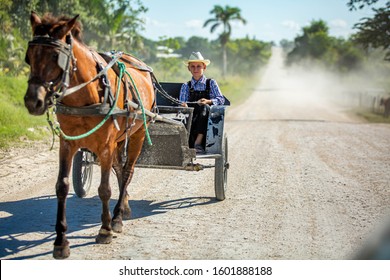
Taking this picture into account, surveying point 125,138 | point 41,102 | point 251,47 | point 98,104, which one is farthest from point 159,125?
point 251,47

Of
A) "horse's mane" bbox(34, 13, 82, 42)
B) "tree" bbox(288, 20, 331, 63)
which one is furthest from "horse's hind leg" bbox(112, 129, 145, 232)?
"tree" bbox(288, 20, 331, 63)

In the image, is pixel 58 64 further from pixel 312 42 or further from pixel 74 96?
pixel 312 42

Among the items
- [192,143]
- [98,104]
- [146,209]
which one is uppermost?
[98,104]

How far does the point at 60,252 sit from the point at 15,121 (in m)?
9.08

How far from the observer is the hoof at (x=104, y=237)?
218 inches

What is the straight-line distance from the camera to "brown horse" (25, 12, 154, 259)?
4.61m

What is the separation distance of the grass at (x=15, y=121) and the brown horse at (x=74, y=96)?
621 centimetres

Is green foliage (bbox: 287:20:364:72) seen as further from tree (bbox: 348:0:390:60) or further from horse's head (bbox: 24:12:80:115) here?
horse's head (bbox: 24:12:80:115)

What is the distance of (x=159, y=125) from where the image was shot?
716cm

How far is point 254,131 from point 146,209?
33.6 feet

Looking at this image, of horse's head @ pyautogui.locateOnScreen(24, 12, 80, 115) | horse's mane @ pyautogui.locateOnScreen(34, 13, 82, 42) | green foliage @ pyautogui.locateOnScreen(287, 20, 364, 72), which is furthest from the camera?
green foliage @ pyautogui.locateOnScreen(287, 20, 364, 72)

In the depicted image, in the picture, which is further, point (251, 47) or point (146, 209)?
point (251, 47)
